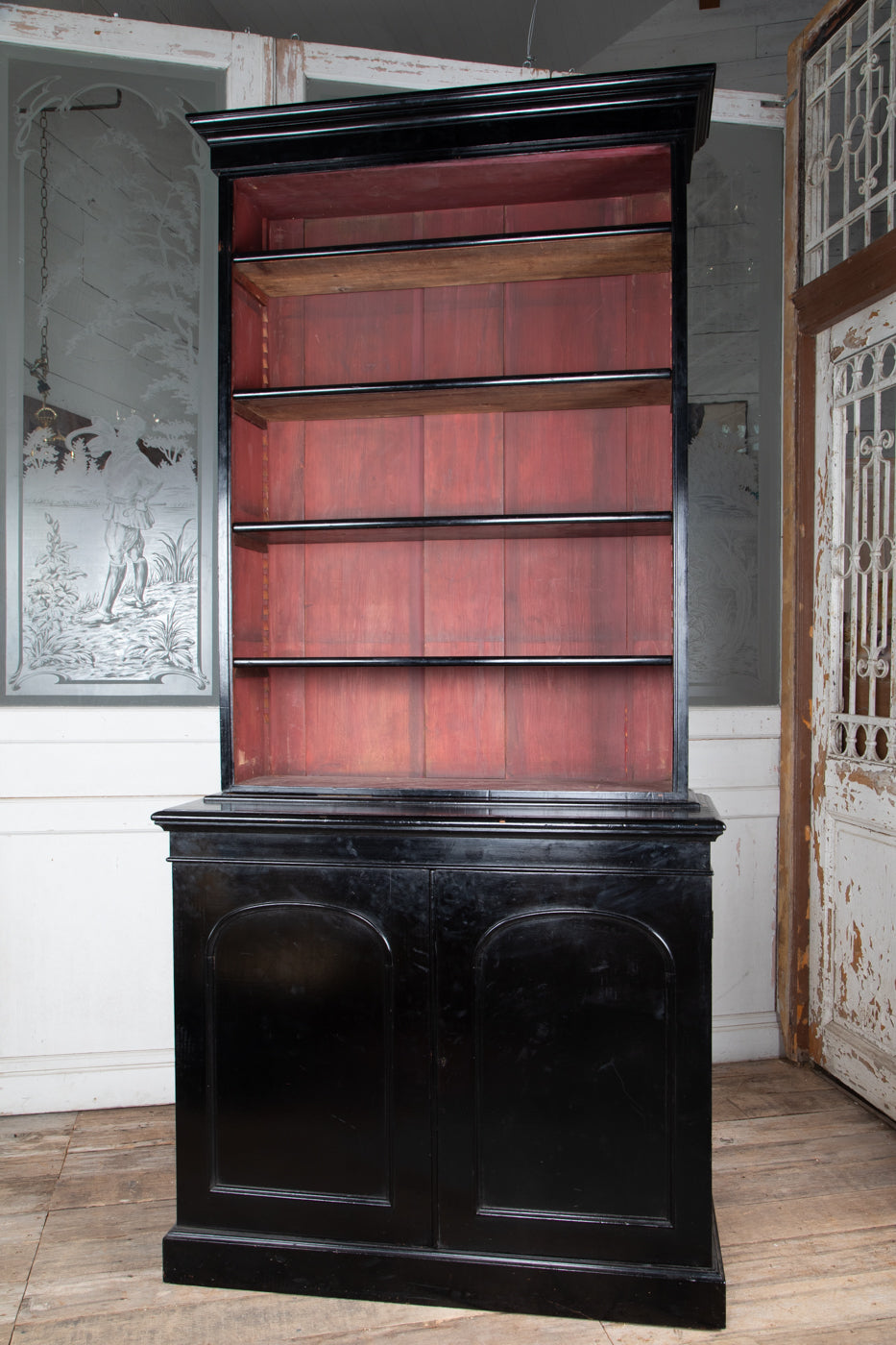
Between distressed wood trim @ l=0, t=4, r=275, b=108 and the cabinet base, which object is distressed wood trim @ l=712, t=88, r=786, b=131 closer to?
distressed wood trim @ l=0, t=4, r=275, b=108

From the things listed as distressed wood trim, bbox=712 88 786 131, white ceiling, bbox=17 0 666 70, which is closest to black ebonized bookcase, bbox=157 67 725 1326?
distressed wood trim, bbox=712 88 786 131

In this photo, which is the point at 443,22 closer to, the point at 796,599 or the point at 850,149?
the point at 850,149

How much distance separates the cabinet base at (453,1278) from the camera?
5.96 ft

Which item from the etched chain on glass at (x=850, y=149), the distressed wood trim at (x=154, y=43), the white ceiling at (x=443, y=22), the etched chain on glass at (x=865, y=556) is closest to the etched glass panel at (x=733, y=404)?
the etched chain on glass at (x=850, y=149)

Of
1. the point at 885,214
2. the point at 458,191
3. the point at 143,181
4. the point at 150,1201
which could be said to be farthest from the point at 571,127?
the point at 150,1201

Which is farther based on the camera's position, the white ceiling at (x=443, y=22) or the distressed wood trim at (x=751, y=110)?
the white ceiling at (x=443, y=22)

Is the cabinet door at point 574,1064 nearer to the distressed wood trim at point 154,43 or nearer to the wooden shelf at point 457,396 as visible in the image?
the wooden shelf at point 457,396

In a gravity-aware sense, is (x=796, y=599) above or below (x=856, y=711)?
above

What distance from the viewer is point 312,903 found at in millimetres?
1988

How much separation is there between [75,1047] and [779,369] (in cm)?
327

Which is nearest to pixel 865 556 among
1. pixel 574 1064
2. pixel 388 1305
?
pixel 574 1064

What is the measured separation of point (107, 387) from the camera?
9.14 feet

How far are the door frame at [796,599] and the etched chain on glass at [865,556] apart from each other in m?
0.13

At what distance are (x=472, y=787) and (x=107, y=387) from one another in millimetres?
1796
